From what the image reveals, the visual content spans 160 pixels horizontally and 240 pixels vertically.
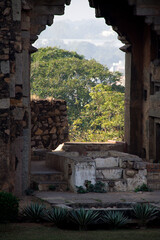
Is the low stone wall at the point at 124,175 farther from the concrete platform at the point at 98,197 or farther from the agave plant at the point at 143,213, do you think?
the agave plant at the point at 143,213

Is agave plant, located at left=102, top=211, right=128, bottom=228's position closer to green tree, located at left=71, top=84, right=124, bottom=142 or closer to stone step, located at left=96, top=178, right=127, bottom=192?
stone step, located at left=96, top=178, right=127, bottom=192

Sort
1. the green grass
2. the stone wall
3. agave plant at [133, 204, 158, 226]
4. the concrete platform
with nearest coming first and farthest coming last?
the green grass → agave plant at [133, 204, 158, 226] → the concrete platform → the stone wall

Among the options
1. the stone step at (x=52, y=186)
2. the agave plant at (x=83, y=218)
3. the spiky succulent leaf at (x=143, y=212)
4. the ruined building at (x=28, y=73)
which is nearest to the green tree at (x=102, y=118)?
the ruined building at (x=28, y=73)

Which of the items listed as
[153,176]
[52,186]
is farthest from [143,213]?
[153,176]

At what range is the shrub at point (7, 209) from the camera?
1288 centimetres

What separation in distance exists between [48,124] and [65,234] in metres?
11.6

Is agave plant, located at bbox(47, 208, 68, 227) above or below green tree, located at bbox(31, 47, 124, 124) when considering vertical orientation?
below

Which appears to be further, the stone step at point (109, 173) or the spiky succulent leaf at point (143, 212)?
the stone step at point (109, 173)

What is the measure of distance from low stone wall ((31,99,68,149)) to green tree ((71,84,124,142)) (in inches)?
438

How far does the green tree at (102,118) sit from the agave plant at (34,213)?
21413 mm

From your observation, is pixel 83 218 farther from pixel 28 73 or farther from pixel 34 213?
pixel 28 73

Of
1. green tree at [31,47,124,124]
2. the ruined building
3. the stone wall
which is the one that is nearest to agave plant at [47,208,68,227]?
the ruined building

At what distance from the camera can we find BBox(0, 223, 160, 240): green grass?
37.9 ft

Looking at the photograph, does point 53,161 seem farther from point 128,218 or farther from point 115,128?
point 115,128
